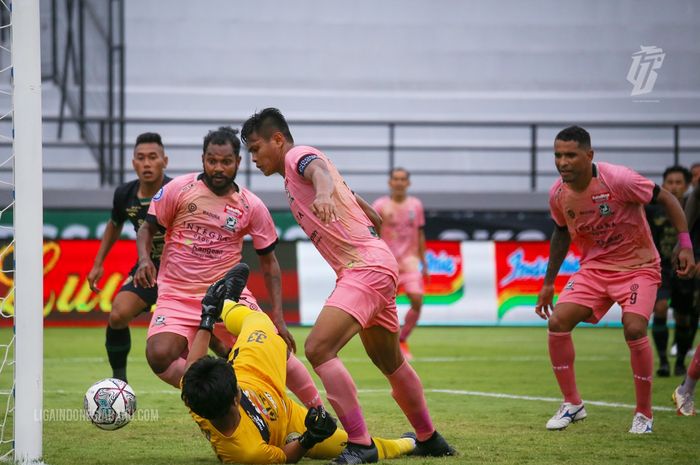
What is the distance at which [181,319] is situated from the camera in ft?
24.4

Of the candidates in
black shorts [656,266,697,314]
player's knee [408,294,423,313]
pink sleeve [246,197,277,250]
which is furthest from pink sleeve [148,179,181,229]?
player's knee [408,294,423,313]

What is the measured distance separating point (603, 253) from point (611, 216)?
34 centimetres

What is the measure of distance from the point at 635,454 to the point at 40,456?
356cm

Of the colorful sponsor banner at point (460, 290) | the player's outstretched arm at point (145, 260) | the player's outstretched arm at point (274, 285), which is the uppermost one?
the player's outstretched arm at point (145, 260)

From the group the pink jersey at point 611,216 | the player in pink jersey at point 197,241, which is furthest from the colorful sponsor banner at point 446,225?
the player in pink jersey at point 197,241

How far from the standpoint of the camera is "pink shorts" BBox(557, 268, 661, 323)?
Answer: 798 cm

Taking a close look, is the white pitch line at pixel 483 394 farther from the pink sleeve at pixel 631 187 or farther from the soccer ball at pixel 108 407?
the soccer ball at pixel 108 407

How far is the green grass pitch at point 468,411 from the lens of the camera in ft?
21.5

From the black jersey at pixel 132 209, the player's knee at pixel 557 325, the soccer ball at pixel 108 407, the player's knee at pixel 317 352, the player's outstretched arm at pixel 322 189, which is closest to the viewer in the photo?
the player's outstretched arm at pixel 322 189

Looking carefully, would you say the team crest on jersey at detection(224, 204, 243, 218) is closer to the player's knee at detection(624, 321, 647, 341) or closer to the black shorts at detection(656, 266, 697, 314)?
the player's knee at detection(624, 321, 647, 341)

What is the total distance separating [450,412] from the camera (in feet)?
28.4

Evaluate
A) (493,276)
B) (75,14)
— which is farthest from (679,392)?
(75,14)

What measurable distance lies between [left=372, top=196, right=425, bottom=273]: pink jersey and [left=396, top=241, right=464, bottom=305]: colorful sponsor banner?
7.63ft

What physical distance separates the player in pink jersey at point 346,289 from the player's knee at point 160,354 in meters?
1.49
